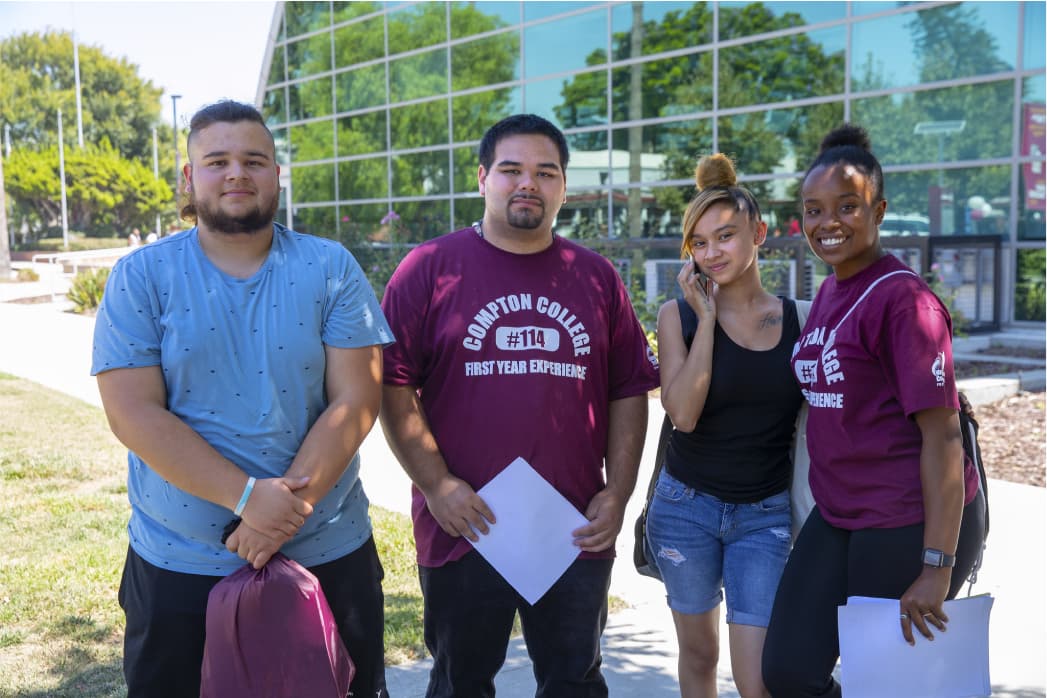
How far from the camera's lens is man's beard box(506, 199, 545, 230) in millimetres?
3000

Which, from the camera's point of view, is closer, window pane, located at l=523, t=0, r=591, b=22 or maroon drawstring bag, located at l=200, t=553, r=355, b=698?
maroon drawstring bag, located at l=200, t=553, r=355, b=698

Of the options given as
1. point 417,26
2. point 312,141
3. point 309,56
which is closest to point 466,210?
point 417,26

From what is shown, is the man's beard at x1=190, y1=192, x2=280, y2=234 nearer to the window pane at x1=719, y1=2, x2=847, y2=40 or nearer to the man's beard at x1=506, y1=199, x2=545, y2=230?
the man's beard at x1=506, y1=199, x2=545, y2=230

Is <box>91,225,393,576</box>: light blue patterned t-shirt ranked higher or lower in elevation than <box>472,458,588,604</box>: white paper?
higher

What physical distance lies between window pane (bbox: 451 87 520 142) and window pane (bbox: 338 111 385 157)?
2.73 metres

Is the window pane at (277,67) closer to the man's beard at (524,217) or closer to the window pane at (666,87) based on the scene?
the window pane at (666,87)

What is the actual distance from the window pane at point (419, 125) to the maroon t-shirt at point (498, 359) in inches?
724

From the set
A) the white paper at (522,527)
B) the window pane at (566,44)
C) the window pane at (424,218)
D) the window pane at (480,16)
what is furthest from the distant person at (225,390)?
the window pane at (480,16)

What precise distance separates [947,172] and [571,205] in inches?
264

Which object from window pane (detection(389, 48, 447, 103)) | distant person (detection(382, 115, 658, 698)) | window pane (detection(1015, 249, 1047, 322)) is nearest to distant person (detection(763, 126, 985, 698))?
distant person (detection(382, 115, 658, 698))

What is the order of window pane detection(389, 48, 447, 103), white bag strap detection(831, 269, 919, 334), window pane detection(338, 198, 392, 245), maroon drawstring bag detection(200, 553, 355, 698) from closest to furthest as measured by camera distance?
1. maroon drawstring bag detection(200, 553, 355, 698)
2. white bag strap detection(831, 269, 919, 334)
3. window pane detection(338, 198, 392, 245)
4. window pane detection(389, 48, 447, 103)

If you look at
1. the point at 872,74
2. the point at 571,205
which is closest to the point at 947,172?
the point at 872,74

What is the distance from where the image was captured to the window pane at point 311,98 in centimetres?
2450

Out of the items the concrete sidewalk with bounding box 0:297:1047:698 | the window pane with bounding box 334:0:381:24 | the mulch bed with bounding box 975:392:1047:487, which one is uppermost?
the window pane with bounding box 334:0:381:24
